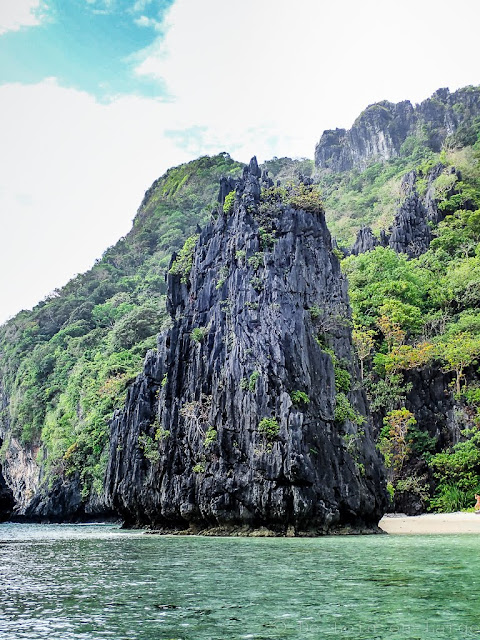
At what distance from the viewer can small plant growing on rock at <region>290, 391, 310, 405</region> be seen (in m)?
27.2

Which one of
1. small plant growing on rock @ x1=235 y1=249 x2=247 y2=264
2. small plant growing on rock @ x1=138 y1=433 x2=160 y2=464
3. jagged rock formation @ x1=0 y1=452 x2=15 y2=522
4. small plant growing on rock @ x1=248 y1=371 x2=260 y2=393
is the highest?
small plant growing on rock @ x1=235 y1=249 x2=247 y2=264

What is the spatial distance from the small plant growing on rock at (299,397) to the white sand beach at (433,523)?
702cm

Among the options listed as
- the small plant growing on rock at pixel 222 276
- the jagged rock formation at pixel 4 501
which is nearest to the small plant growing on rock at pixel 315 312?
the small plant growing on rock at pixel 222 276

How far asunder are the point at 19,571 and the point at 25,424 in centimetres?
5492

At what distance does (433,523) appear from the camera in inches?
1147

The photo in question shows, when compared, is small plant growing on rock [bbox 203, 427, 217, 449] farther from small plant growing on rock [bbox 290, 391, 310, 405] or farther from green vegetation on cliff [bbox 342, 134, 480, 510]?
green vegetation on cliff [bbox 342, 134, 480, 510]

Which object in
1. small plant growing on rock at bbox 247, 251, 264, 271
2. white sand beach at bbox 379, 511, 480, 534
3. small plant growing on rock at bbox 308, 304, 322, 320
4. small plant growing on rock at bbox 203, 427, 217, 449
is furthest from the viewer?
small plant growing on rock at bbox 247, 251, 264, 271

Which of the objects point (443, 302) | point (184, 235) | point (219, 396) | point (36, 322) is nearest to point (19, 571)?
point (219, 396)

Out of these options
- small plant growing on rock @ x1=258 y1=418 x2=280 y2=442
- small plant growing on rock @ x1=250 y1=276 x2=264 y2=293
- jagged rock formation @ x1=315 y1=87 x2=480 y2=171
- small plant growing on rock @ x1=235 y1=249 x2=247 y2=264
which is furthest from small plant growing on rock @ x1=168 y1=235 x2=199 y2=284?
jagged rock formation @ x1=315 y1=87 x2=480 y2=171

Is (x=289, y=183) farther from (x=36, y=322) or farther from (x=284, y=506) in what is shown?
(x=36, y=322)

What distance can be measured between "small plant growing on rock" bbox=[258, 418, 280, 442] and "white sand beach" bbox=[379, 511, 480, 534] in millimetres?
6947

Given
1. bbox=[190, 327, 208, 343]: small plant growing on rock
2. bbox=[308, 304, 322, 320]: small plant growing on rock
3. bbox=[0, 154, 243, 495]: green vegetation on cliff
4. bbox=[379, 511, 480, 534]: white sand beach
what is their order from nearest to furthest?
bbox=[379, 511, 480, 534]: white sand beach → bbox=[308, 304, 322, 320]: small plant growing on rock → bbox=[190, 327, 208, 343]: small plant growing on rock → bbox=[0, 154, 243, 495]: green vegetation on cliff

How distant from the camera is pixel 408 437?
1464 inches

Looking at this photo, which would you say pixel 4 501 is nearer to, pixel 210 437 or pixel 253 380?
pixel 210 437
